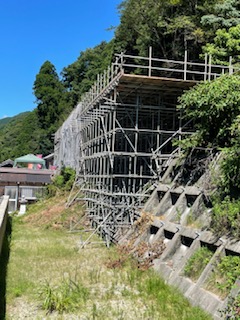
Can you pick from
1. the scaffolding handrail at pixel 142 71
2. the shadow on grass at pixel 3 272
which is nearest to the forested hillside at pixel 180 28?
the scaffolding handrail at pixel 142 71

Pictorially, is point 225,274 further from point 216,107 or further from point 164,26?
point 164,26

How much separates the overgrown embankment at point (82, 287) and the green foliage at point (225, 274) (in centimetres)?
59

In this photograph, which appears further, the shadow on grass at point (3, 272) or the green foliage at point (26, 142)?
the green foliage at point (26, 142)

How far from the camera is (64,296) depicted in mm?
7254

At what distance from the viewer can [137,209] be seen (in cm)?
1289

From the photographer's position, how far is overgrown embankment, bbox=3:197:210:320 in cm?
675

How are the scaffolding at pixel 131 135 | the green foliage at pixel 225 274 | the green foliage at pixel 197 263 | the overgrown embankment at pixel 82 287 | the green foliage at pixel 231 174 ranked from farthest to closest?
the scaffolding at pixel 131 135 < the green foliage at pixel 231 174 < the green foliage at pixel 197 263 < the overgrown embankment at pixel 82 287 < the green foliage at pixel 225 274

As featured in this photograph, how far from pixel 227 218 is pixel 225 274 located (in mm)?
1329

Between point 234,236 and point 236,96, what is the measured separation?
465cm

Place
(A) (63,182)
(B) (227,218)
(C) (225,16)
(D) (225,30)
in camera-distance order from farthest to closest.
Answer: (A) (63,182)
(C) (225,16)
(D) (225,30)
(B) (227,218)

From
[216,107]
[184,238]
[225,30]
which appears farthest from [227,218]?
[225,30]

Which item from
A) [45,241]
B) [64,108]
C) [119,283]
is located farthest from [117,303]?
[64,108]

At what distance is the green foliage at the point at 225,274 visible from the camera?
21.2ft

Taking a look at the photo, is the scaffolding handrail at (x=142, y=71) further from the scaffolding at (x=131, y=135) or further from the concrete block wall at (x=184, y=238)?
the concrete block wall at (x=184, y=238)
